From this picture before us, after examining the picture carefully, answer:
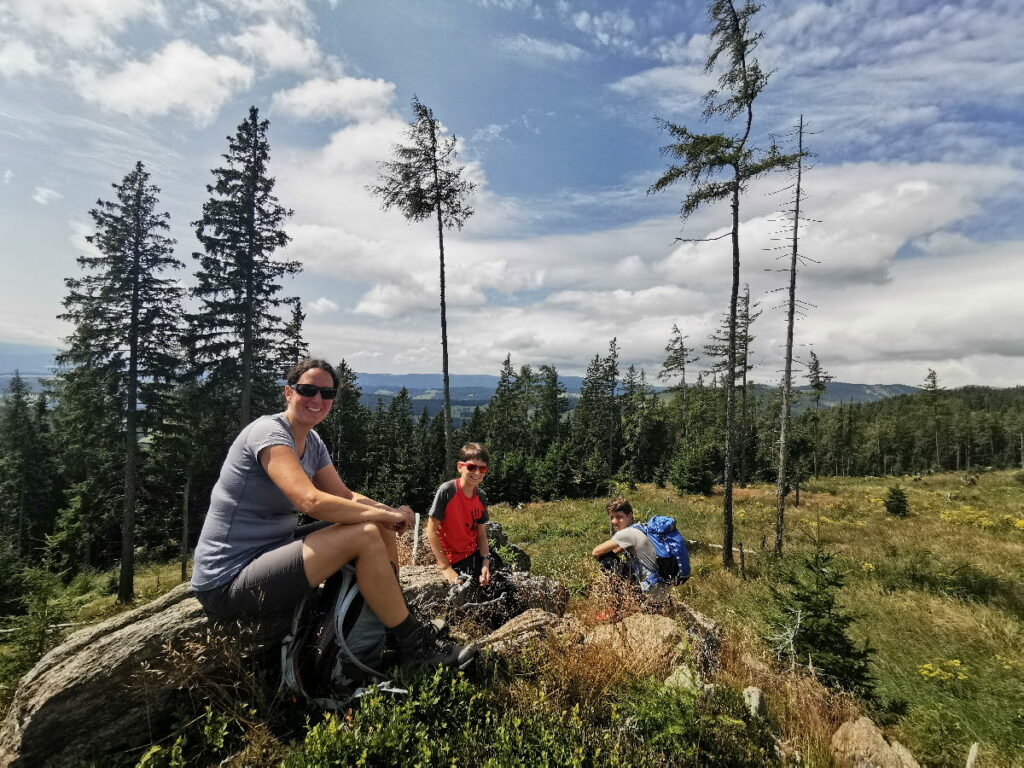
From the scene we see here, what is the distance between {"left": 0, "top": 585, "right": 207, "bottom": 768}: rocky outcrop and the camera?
8.87 ft

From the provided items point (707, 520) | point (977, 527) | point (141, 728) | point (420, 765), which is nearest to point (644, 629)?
point (420, 765)

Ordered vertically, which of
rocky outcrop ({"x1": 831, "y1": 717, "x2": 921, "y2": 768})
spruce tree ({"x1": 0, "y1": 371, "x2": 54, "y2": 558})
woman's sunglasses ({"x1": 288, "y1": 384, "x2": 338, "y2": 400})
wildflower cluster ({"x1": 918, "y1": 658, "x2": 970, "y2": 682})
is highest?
woman's sunglasses ({"x1": 288, "y1": 384, "x2": 338, "y2": 400})

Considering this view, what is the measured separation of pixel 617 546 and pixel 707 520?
17056 millimetres

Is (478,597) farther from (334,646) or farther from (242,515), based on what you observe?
(242,515)

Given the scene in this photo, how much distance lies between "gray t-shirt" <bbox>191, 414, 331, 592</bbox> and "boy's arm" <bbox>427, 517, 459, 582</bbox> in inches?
85.2

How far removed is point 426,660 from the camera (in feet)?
10.3

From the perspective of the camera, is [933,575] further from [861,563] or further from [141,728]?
[141,728]

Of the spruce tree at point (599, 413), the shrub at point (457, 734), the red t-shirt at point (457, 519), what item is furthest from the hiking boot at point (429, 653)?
the spruce tree at point (599, 413)

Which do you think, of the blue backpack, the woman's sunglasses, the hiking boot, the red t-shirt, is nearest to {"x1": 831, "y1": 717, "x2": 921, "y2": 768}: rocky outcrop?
the blue backpack

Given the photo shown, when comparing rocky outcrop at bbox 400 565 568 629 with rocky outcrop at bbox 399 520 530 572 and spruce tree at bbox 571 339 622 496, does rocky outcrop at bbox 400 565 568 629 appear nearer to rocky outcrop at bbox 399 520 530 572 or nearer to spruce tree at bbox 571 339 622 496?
rocky outcrop at bbox 399 520 530 572

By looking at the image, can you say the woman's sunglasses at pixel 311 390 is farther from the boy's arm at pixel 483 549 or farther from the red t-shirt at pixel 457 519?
the boy's arm at pixel 483 549

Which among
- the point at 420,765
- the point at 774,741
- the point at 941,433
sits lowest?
the point at 941,433

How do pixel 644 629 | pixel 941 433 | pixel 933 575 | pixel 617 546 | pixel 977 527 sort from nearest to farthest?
pixel 644 629
pixel 617 546
pixel 933 575
pixel 977 527
pixel 941 433

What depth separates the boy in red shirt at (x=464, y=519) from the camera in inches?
210
